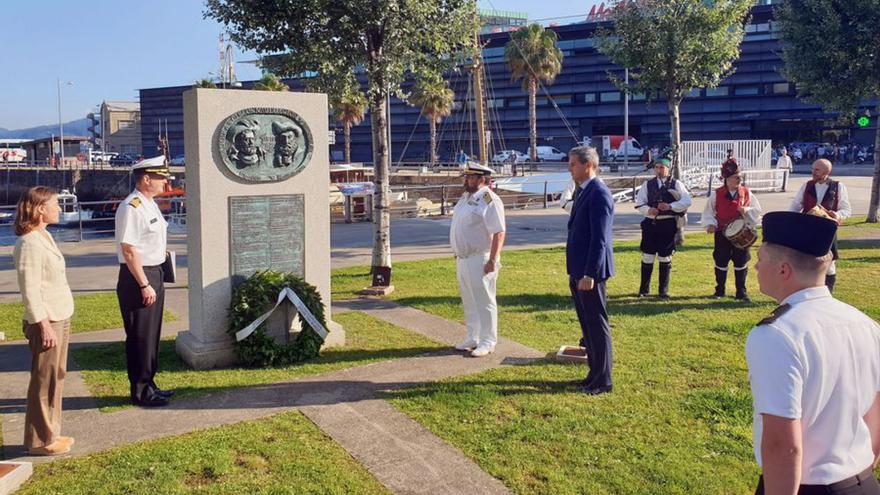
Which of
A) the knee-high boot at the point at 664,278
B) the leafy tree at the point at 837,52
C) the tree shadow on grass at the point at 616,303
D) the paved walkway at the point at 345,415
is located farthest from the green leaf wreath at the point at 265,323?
the leafy tree at the point at 837,52

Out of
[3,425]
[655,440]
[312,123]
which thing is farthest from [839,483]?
[312,123]

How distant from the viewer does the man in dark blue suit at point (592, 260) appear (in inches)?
242

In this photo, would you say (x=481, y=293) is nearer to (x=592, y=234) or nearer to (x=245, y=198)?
(x=592, y=234)

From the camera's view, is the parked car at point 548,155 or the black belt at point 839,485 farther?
the parked car at point 548,155

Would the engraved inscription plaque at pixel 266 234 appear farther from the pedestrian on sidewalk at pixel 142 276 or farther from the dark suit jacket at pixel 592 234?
the dark suit jacket at pixel 592 234

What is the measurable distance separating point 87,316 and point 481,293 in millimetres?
5566

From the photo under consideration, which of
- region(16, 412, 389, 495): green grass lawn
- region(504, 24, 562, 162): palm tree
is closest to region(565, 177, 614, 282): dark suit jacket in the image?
region(16, 412, 389, 495): green grass lawn

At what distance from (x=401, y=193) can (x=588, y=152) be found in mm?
24587

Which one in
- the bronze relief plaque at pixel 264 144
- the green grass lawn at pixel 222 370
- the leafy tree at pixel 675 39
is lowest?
the green grass lawn at pixel 222 370

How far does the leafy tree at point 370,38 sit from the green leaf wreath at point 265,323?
363cm

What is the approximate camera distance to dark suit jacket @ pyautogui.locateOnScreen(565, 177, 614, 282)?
6113mm

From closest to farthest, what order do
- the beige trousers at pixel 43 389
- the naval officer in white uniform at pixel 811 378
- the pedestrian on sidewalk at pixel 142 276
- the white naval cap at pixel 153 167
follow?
the naval officer in white uniform at pixel 811 378 < the beige trousers at pixel 43 389 < the pedestrian on sidewalk at pixel 142 276 < the white naval cap at pixel 153 167

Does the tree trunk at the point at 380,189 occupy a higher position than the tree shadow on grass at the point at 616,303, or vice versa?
the tree trunk at the point at 380,189

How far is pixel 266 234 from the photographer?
737 centimetres
